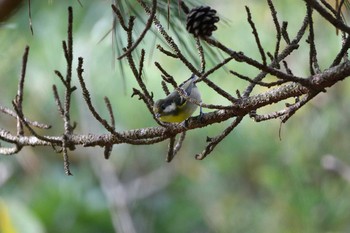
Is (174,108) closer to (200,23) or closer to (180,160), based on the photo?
(200,23)

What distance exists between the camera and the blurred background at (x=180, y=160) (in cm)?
235

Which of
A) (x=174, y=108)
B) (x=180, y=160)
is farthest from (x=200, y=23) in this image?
(x=180, y=160)

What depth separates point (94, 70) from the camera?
3160 millimetres

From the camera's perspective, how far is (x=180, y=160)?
3611 mm

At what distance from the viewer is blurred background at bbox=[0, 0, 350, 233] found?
7.70 ft

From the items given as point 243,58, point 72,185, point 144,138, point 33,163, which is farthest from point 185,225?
point 243,58

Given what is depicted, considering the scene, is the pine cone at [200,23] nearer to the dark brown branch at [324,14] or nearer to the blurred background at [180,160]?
the dark brown branch at [324,14]

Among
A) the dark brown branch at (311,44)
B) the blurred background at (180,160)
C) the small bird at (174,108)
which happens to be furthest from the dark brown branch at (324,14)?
the blurred background at (180,160)

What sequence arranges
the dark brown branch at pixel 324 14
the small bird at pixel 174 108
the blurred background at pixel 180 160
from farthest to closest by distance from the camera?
the blurred background at pixel 180 160, the small bird at pixel 174 108, the dark brown branch at pixel 324 14

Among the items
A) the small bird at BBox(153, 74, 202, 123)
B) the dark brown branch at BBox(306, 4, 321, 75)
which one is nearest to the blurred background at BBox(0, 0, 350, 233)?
the small bird at BBox(153, 74, 202, 123)

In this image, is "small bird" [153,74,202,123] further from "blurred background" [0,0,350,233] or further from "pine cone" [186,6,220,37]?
"blurred background" [0,0,350,233]

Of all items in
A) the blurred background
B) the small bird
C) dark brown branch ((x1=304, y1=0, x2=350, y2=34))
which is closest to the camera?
dark brown branch ((x1=304, y1=0, x2=350, y2=34))

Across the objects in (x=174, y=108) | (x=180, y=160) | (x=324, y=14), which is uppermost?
(x=180, y=160)

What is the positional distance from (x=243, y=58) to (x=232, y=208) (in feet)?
8.37
